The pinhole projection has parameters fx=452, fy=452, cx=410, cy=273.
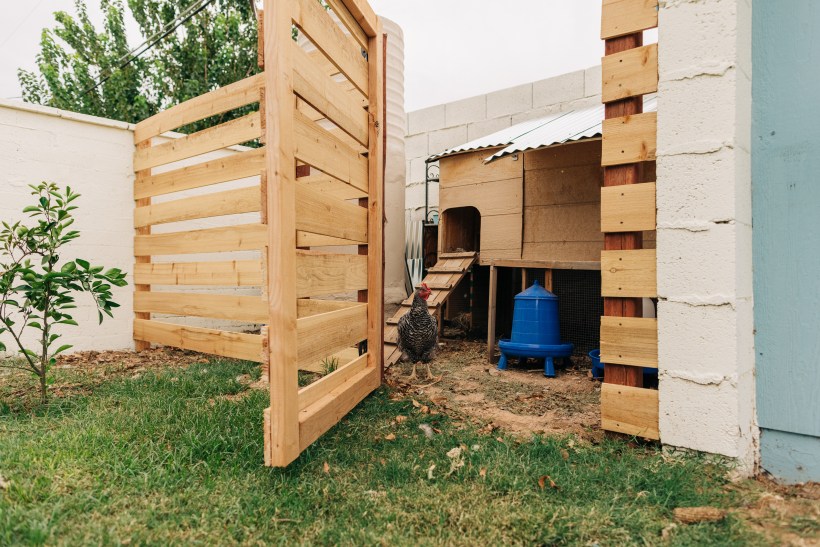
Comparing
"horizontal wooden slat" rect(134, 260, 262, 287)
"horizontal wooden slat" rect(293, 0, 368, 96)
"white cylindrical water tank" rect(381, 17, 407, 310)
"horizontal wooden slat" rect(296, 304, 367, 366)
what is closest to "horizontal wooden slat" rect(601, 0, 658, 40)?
"horizontal wooden slat" rect(293, 0, 368, 96)

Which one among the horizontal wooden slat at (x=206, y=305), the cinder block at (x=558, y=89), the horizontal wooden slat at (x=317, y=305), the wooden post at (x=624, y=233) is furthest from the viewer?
the cinder block at (x=558, y=89)

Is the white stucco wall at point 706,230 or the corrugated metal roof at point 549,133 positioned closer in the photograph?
the white stucco wall at point 706,230

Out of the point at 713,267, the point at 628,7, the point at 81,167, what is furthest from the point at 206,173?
the point at 713,267

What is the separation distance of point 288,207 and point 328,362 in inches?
72.0

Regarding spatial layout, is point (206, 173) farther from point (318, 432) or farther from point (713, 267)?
point (713, 267)

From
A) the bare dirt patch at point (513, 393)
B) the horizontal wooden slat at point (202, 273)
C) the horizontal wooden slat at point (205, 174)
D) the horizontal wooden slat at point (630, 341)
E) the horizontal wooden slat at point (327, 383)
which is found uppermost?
the horizontal wooden slat at point (205, 174)

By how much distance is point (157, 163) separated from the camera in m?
4.12

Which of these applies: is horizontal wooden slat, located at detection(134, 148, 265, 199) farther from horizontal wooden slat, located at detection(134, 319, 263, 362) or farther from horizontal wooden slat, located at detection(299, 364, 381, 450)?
horizontal wooden slat, located at detection(299, 364, 381, 450)

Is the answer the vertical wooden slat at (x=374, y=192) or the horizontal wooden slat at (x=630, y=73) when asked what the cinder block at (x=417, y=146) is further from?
the horizontal wooden slat at (x=630, y=73)

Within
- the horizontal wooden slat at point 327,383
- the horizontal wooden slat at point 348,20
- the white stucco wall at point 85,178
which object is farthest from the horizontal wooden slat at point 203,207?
the horizontal wooden slat at point 327,383

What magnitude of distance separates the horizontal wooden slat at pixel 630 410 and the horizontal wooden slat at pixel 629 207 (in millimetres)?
760

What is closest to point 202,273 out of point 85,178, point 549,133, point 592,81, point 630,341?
point 85,178

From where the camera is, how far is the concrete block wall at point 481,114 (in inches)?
218

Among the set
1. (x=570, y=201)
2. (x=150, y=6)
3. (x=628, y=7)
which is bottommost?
(x=570, y=201)
